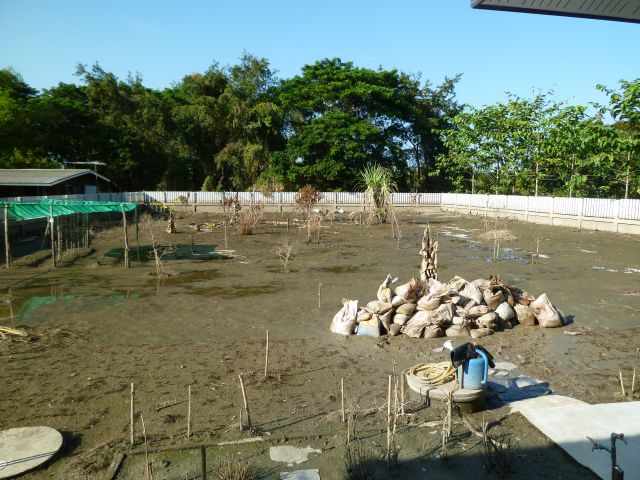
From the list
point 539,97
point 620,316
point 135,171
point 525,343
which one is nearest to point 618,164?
point 539,97

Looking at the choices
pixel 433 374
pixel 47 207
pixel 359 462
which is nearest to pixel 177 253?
pixel 47 207

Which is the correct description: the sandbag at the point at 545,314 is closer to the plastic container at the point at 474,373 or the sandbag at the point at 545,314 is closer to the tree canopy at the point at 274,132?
the plastic container at the point at 474,373

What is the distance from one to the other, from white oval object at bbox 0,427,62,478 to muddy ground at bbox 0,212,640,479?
16 centimetres

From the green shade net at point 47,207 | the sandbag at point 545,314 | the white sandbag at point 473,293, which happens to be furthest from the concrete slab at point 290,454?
the green shade net at point 47,207

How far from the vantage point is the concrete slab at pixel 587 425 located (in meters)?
4.39

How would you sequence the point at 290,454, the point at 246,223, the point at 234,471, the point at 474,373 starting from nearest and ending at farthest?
the point at 234,471 < the point at 290,454 < the point at 474,373 < the point at 246,223

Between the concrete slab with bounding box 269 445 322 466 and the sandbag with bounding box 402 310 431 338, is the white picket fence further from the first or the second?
the concrete slab with bounding box 269 445 322 466

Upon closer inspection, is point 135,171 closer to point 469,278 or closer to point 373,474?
point 469,278

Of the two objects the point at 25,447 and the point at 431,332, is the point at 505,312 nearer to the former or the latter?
the point at 431,332

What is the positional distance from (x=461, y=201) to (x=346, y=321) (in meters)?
32.2

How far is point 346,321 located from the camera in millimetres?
8836

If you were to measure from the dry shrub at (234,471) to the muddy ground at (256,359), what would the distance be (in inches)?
6.5

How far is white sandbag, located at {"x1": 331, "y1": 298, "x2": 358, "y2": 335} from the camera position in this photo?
878 cm

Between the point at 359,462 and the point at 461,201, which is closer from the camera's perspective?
the point at 359,462
